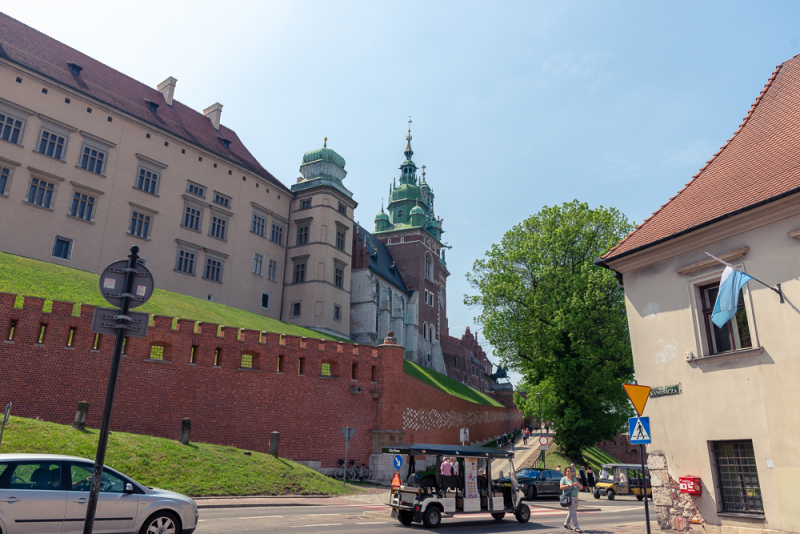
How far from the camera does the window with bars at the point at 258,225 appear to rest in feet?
147

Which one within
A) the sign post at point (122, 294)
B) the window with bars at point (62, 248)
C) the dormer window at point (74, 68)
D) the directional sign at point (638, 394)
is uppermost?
the dormer window at point (74, 68)

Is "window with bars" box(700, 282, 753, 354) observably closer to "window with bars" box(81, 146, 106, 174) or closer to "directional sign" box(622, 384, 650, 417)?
"directional sign" box(622, 384, 650, 417)

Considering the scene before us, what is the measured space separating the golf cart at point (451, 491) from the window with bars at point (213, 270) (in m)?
29.8

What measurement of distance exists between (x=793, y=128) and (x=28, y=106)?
36683 millimetres

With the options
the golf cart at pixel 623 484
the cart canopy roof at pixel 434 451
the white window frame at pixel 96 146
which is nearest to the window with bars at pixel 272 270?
the white window frame at pixel 96 146

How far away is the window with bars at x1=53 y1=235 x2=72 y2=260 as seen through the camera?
32.0 metres

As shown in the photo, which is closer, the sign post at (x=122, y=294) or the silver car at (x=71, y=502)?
the sign post at (x=122, y=294)

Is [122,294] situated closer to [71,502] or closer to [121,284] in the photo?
[121,284]

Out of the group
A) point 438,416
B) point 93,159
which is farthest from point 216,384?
point 93,159

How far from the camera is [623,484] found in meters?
27.9

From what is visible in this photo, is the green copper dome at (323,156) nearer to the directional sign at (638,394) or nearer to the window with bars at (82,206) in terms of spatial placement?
the window with bars at (82,206)

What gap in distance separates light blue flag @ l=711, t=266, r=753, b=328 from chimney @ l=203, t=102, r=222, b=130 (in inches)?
1756

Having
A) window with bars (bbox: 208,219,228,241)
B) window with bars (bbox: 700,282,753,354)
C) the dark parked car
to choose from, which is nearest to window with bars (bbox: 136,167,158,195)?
window with bars (bbox: 208,219,228,241)

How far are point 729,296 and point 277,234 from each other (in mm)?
40267
